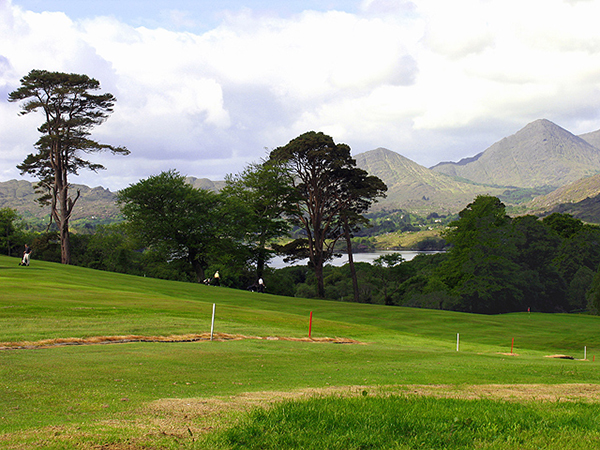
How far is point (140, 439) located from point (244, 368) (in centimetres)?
630

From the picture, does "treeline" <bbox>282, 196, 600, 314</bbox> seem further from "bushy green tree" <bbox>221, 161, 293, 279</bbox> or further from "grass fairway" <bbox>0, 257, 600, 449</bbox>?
"grass fairway" <bbox>0, 257, 600, 449</bbox>

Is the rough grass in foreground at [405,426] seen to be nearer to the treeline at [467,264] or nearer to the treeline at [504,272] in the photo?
the treeline at [467,264]

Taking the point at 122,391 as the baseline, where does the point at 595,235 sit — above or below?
above

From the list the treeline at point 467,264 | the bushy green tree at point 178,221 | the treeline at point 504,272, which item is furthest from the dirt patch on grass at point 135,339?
the treeline at point 504,272

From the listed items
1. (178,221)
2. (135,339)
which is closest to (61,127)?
(178,221)

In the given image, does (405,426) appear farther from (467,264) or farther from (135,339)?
(467,264)

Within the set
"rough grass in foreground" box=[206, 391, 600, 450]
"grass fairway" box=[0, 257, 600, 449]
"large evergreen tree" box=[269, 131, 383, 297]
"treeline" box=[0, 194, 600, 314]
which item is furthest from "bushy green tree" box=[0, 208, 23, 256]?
"rough grass in foreground" box=[206, 391, 600, 450]

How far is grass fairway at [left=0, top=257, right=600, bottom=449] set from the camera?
6117 mm

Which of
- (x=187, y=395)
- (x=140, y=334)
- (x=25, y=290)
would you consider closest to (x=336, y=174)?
(x=25, y=290)

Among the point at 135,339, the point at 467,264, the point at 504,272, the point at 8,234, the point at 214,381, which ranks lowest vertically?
the point at 135,339

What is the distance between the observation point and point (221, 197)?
204 ft

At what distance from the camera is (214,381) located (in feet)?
32.7

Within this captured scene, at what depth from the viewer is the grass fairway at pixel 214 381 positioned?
612cm

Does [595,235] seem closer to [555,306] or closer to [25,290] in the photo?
[555,306]
